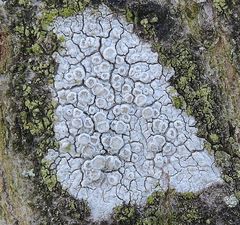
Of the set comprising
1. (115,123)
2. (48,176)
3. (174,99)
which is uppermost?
(174,99)

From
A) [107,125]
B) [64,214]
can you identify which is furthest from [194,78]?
[64,214]

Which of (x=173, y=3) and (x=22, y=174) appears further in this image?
(x=173, y=3)

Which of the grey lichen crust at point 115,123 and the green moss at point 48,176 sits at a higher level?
the grey lichen crust at point 115,123

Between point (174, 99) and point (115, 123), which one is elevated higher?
point (174, 99)

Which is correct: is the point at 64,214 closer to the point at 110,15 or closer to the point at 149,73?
the point at 149,73

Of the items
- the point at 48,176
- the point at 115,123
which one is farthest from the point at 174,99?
the point at 48,176

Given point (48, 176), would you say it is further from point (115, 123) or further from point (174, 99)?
point (174, 99)

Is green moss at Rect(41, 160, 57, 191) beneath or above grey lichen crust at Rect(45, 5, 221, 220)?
beneath

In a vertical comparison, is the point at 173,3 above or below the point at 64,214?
above
